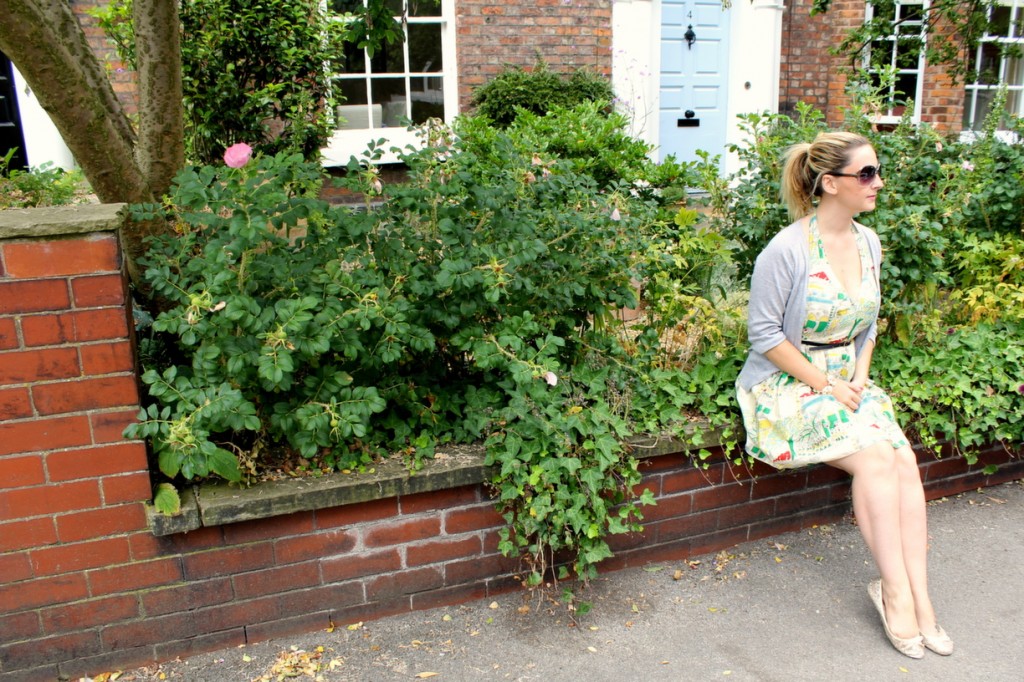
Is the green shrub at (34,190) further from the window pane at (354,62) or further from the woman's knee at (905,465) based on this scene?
the window pane at (354,62)

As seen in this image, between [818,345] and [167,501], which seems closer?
[167,501]

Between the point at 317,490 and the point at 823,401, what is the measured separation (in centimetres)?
174

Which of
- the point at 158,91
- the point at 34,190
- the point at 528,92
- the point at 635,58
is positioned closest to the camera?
the point at 158,91

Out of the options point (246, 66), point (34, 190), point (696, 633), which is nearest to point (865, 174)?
point (696, 633)

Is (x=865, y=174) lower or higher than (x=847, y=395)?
higher

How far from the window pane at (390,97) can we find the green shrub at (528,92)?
80 centimetres

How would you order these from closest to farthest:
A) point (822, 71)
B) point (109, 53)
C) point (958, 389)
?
1. point (958, 389)
2. point (109, 53)
3. point (822, 71)

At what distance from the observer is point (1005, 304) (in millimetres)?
4055

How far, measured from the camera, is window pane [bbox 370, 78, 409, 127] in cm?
872

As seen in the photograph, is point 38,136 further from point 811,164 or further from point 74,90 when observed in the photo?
point 811,164

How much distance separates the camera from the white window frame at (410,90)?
332 inches

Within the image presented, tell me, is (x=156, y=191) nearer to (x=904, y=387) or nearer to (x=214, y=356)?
(x=214, y=356)

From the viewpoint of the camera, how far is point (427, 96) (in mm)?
8820

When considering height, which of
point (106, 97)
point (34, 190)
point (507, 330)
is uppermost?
point (106, 97)
